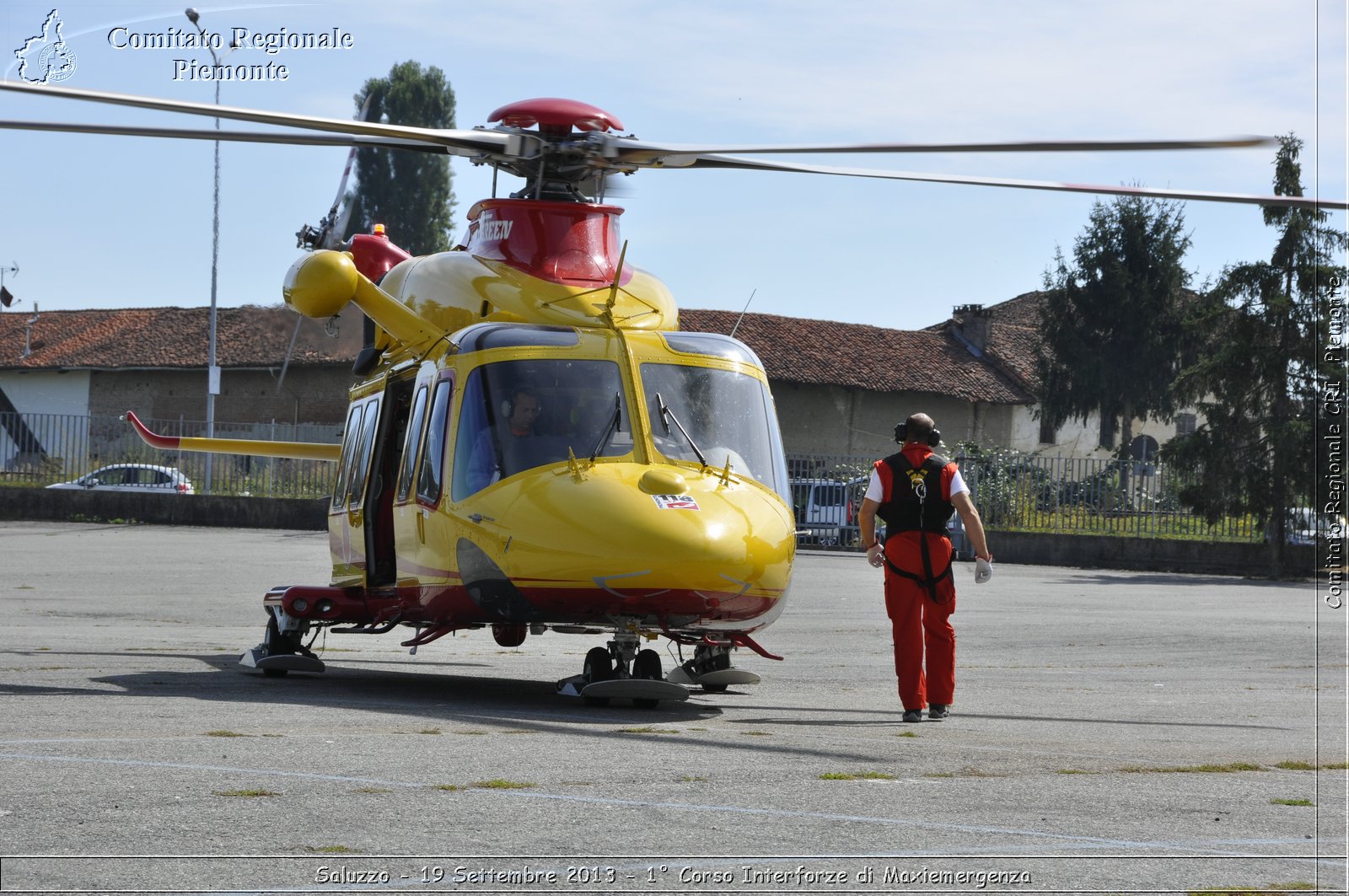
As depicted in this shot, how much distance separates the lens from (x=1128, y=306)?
2758 inches

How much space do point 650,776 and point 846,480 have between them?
2950 centimetres

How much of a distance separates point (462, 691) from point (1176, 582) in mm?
21187

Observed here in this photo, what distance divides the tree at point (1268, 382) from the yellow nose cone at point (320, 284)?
25.1 metres

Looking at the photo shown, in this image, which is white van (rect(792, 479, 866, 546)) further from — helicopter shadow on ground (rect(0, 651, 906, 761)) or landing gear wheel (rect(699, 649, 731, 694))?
landing gear wheel (rect(699, 649, 731, 694))

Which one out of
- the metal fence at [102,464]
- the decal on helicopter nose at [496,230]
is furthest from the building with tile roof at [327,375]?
the decal on helicopter nose at [496,230]

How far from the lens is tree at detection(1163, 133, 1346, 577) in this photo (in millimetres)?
31984

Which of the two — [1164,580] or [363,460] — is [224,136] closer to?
[363,460]

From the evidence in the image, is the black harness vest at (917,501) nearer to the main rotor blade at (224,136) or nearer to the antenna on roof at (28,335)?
the main rotor blade at (224,136)

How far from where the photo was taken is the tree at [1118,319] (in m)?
69.0

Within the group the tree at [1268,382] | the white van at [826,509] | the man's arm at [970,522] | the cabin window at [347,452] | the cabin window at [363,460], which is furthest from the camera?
the white van at [826,509]

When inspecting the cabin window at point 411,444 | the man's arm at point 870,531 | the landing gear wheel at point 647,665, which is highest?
the cabin window at point 411,444

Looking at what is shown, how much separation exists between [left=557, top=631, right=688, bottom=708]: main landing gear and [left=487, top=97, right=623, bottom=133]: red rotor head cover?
341 cm

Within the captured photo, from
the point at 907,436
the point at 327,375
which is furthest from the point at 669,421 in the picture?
the point at 327,375

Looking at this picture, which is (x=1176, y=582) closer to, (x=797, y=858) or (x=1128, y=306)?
(x=797, y=858)
